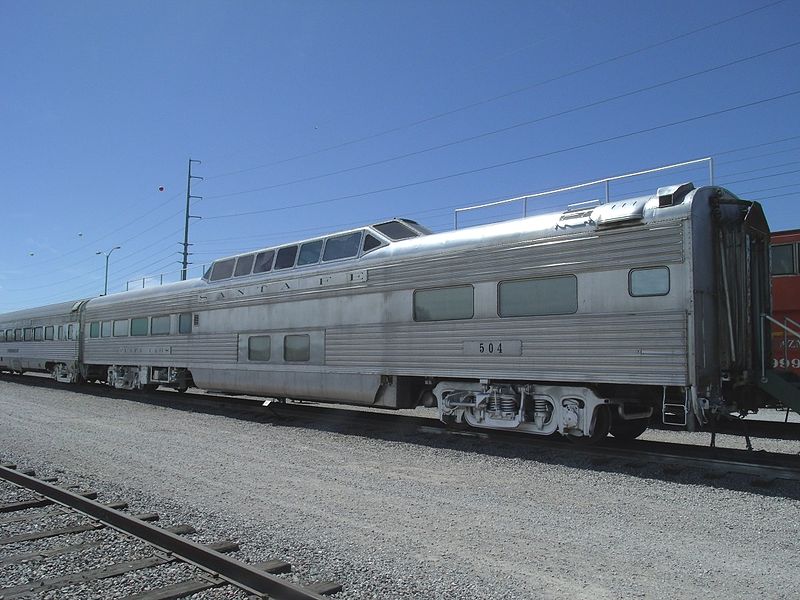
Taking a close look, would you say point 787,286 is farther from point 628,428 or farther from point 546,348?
point 546,348

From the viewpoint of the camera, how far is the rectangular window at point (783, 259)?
526 inches

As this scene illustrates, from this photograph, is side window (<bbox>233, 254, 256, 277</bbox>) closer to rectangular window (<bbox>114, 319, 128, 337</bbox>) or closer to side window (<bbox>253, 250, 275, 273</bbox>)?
side window (<bbox>253, 250, 275, 273</bbox>)

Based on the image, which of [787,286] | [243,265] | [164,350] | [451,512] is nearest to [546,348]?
[451,512]

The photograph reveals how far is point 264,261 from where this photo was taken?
1413 centimetres

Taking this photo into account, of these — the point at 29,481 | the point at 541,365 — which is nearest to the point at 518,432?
the point at 541,365

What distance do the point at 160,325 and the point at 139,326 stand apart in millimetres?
1690

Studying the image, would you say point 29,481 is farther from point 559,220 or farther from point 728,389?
point 728,389

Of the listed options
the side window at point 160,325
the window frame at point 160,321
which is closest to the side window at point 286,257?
the window frame at point 160,321

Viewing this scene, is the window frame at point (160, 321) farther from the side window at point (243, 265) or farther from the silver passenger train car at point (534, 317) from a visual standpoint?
the silver passenger train car at point (534, 317)

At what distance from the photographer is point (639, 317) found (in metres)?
7.80

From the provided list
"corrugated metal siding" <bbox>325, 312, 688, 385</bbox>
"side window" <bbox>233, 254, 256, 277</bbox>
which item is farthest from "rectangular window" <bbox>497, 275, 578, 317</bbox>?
"side window" <bbox>233, 254, 256, 277</bbox>

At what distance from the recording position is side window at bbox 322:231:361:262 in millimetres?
11875

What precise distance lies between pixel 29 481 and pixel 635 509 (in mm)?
6512

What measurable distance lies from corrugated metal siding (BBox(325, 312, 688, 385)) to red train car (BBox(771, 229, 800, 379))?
693cm
